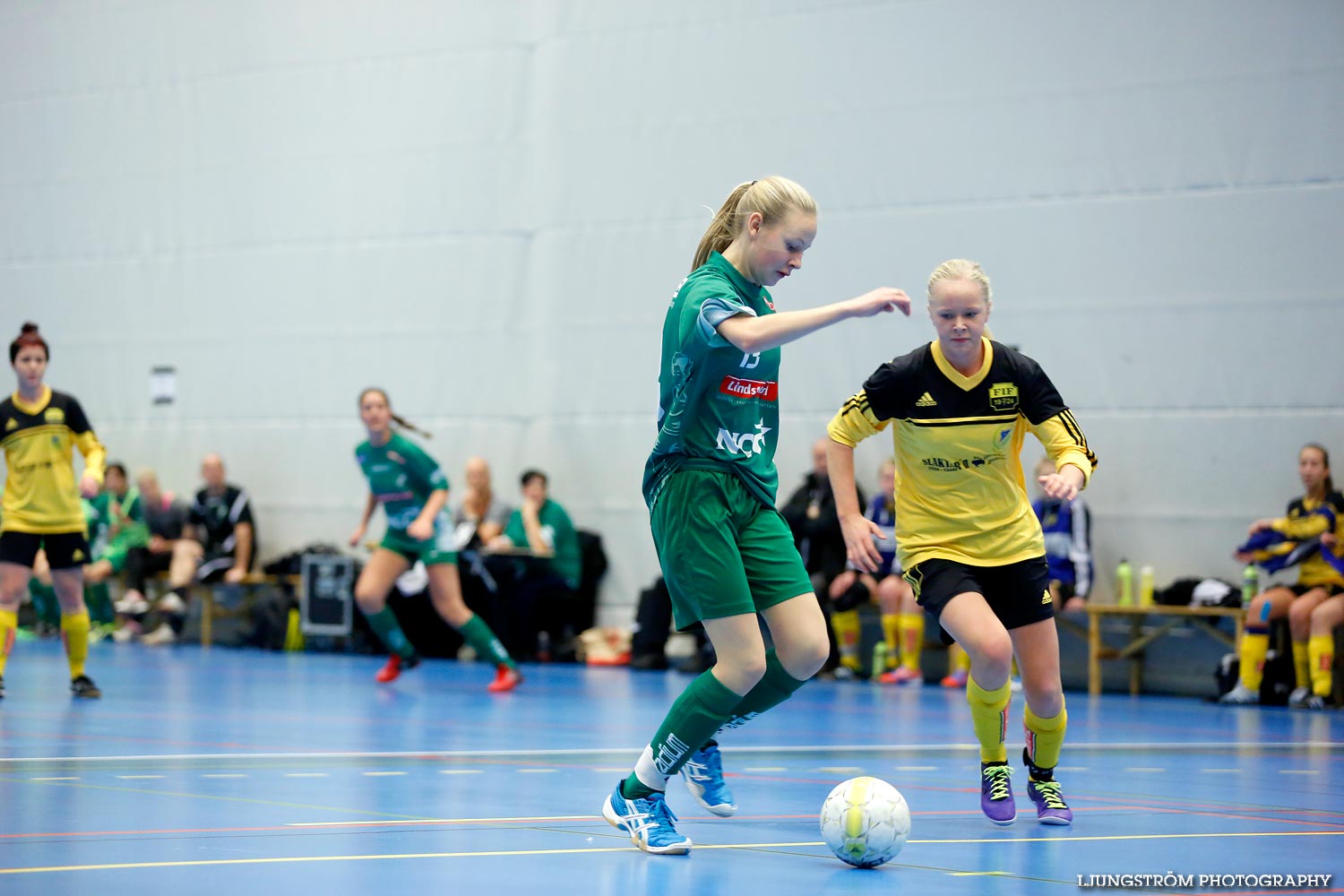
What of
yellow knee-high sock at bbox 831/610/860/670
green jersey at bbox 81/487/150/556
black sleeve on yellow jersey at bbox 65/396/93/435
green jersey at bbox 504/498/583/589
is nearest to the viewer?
black sleeve on yellow jersey at bbox 65/396/93/435

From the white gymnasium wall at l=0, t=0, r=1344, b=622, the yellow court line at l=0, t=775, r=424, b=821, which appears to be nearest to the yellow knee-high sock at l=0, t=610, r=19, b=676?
the yellow court line at l=0, t=775, r=424, b=821

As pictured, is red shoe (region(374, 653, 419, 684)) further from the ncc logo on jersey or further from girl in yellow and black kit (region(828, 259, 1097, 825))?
the ncc logo on jersey

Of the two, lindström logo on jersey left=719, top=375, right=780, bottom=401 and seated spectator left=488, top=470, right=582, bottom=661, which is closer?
lindström logo on jersey left=719, top=375, right=780, bottom=401

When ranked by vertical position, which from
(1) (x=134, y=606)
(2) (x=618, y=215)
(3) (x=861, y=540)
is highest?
(2) (x=618, y=215)

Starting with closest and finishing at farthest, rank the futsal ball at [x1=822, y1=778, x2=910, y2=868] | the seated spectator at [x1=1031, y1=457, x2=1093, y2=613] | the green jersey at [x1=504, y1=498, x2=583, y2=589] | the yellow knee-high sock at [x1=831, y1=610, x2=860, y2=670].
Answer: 1. the futsal ball at [x1=822, y1=778, x2=910, y2=868]
2. the seated spectator at [x1=1031, y1=457, x2=1093, y2=613]
3. the yellow knee-high sock at [x1=831, y1=610, x2=860, y2=670]
4. the green jersey at [x1=504, y1=498, x2=583, y2=589]

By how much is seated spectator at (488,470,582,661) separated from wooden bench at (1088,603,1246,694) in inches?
190

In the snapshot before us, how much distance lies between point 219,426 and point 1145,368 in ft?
34.2

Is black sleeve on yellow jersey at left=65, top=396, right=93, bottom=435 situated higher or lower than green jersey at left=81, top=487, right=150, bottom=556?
higher

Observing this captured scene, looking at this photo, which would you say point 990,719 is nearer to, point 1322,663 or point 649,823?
point 649,823

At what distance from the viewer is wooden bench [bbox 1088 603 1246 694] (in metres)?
12.9

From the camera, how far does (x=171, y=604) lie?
18531 mm

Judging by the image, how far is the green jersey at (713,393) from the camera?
A: 489 cm

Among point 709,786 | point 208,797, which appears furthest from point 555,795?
point 208,797

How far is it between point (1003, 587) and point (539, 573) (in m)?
10.3
